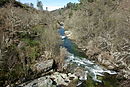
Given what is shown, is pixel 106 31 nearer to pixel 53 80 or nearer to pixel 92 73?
pixel 92 73

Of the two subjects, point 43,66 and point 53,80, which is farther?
point 43,66

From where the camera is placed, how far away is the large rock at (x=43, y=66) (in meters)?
20.8

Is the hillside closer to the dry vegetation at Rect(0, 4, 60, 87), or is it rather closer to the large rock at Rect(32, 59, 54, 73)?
the dry vegetation at Rect(0, 4, 60, 87)

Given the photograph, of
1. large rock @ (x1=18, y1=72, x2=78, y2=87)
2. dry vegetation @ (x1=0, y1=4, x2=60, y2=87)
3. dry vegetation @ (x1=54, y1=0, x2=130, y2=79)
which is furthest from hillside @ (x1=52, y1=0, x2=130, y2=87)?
dry vegetation @ (x1=0, y1=4, x2=60, y2=87)

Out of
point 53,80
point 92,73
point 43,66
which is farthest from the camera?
point 92,73

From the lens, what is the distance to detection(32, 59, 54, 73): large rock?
20822 millimetres

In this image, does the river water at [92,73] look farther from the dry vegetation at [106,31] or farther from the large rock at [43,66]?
the large rock at [43,66]

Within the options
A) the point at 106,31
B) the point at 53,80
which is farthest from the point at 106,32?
the point at 53,80

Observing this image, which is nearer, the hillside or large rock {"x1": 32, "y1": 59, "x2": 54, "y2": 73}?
large rock {"x1": 32, "y1": 59, "x2": 54, "y2": 73}

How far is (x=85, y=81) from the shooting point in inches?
795

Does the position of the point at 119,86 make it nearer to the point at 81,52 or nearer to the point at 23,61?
the point at 23,61

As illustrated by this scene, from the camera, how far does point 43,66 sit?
70.8 ft

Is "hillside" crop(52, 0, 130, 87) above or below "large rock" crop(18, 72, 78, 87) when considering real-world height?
above

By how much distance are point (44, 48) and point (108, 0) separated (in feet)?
67.1
